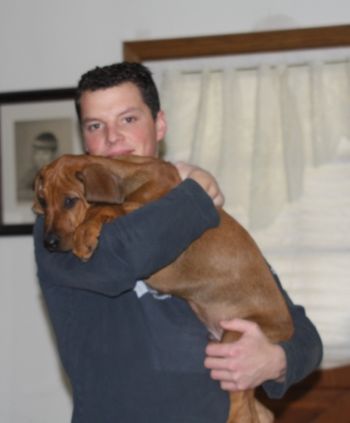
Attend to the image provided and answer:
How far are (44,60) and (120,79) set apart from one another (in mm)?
2054

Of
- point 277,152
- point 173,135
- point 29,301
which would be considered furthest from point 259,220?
point 29,301

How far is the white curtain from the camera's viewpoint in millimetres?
3557

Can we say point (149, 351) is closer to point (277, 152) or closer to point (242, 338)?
point (242, 338)

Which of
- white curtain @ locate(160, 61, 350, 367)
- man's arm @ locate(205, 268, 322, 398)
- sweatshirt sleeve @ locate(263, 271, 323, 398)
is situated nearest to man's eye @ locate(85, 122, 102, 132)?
man's arm @ locate(205, 268, 322, 398)

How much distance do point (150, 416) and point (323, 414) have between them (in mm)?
2129

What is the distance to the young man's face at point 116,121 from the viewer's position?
1838 millimetres

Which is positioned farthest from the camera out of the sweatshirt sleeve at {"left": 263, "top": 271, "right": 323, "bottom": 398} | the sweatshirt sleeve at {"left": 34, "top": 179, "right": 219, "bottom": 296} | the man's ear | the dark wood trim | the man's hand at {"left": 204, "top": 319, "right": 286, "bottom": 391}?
the dark wood trim

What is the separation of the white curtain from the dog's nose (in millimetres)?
2042

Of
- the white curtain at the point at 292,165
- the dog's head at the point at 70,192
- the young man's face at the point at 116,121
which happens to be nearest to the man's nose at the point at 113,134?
the young man's face at the point at 116,121

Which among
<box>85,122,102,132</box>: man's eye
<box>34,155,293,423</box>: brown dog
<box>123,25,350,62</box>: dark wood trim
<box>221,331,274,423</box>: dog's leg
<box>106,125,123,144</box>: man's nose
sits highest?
<box>123,25,350,62</box>: dark wood trim

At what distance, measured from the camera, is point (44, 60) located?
380cm

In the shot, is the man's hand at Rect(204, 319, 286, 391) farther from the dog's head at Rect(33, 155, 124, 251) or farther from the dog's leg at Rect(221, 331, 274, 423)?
the dog's head at Rect(33, 155, 124, 251)

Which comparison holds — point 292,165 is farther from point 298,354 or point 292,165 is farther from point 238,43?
point 298,354

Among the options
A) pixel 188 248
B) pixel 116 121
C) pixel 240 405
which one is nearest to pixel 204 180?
pixel 188 248
